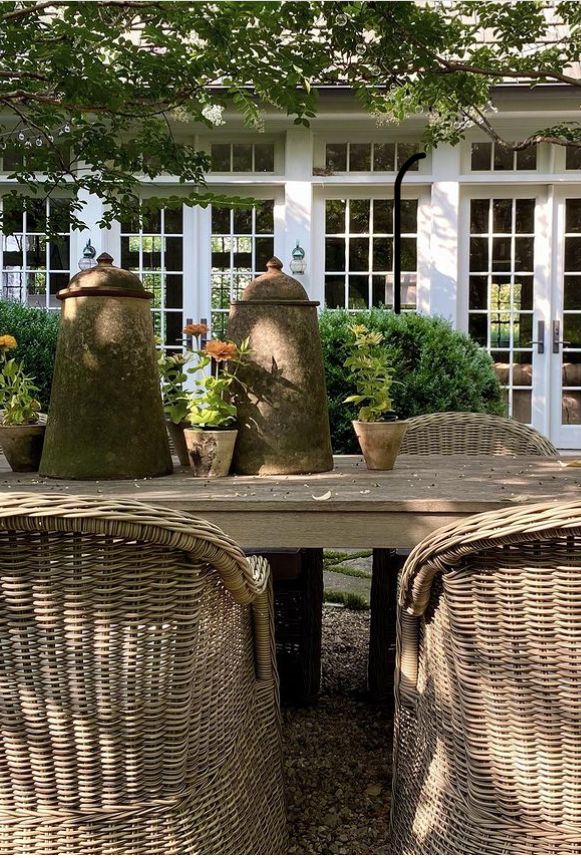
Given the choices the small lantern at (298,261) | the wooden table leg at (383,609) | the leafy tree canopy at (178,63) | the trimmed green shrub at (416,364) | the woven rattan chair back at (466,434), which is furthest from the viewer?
the small lantern at (298,261)

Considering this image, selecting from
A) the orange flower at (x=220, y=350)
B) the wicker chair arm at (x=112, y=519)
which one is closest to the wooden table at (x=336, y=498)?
the orange flower at (x=220, y=350)

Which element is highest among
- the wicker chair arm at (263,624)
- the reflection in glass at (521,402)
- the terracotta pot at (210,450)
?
the terracotta pot at (210,450)

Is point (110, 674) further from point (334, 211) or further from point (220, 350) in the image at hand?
point (334, 211)

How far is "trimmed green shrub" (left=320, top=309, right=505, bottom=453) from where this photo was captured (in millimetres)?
5289

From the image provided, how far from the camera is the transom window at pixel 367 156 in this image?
25.2 ft

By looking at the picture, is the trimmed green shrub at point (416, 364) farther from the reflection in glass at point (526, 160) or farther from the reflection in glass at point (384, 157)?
the reflection in glass at point (526, 160)

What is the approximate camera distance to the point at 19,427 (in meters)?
2.16

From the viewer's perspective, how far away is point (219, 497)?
1723mm

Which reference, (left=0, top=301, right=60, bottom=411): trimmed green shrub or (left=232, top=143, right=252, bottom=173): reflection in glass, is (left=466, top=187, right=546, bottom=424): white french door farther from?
(left=0, top=301, right=60, bottom=411): trimmed green shrub

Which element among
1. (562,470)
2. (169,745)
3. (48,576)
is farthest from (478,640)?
(562,470)

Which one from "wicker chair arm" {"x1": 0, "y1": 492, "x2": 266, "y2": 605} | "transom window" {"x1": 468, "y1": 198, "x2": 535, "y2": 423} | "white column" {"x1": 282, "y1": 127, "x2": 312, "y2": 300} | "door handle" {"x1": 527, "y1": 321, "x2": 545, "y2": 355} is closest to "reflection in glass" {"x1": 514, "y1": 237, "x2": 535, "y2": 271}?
"transom window" {"x1": 468, "y1": 198, "x2": 535, "y2": 423}

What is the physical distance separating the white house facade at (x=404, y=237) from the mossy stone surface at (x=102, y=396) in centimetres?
570

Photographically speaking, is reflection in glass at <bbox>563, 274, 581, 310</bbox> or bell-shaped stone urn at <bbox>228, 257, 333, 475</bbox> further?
reflection in glass at <bbox>563, 274, 581, 310</bbox>

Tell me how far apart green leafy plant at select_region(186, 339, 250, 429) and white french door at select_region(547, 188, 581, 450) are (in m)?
6.05
